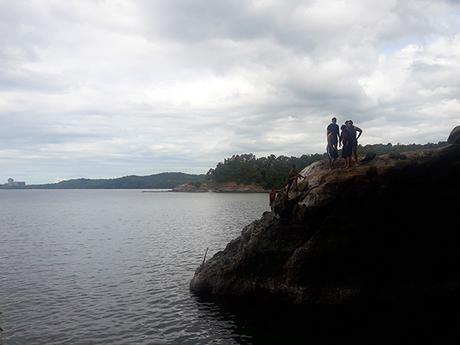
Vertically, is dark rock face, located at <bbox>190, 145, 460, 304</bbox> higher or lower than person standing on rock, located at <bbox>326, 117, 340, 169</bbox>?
lower

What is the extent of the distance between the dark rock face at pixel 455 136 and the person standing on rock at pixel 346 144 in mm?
5180

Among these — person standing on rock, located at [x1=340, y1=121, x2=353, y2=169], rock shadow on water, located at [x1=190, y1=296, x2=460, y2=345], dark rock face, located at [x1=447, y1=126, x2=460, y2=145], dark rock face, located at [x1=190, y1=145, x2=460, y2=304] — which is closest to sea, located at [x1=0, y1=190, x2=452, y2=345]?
rock shadow on water, located at [x1=190, y1=296, x2=460, y2=345]

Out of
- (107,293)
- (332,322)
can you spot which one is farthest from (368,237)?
(107,293)

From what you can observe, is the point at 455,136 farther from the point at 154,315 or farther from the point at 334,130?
the point at 154,315

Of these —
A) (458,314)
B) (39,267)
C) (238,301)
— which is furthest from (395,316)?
(39,267)

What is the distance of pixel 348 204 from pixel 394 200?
7.99 ft

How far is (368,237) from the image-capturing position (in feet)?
71.7

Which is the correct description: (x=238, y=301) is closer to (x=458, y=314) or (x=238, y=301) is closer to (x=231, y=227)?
(x=458, y=314)

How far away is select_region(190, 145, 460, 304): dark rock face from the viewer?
20.8m

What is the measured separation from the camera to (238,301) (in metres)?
23.3

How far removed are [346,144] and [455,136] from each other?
556 cm

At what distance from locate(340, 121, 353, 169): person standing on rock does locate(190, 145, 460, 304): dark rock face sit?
1.03 m

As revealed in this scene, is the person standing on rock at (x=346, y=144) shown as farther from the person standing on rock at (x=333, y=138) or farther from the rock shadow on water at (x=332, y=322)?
the rock shadow on water at (x=332, y=322)

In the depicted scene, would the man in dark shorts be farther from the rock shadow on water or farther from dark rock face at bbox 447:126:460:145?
the rock shadow on water
